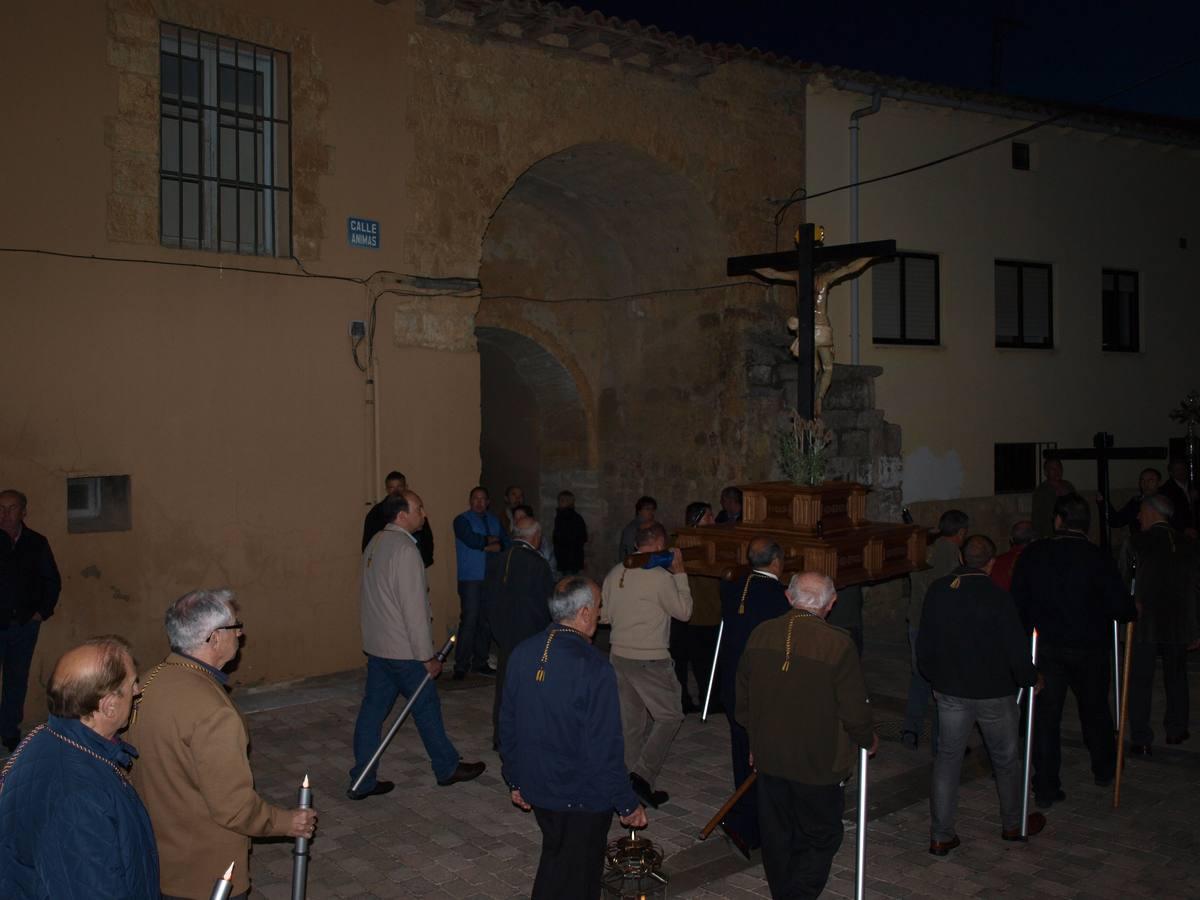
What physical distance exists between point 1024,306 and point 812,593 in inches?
503

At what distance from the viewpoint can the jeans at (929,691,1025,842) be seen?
20.5 feet

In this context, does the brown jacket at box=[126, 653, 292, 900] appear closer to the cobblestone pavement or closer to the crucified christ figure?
the cobblestone pavement

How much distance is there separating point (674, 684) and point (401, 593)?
6.11 ft

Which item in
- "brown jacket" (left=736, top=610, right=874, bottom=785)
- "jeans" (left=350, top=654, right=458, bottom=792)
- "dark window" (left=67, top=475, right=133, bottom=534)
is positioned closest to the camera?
"brown jacket" (left=736, top=610, right=874, bottom=785)

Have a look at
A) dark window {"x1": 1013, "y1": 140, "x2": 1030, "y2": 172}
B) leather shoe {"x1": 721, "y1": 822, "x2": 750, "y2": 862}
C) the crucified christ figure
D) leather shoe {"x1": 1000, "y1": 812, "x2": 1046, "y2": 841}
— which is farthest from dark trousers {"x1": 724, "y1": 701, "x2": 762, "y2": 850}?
dark window {"x1": 1013, "y1": 140, "x2": 1030, "y2": 172}

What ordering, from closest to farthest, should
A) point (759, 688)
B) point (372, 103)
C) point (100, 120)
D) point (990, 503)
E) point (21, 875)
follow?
point (21, 875) < point (759, 688) < point (100, 120) < point (372, 103) < point (990, 503)

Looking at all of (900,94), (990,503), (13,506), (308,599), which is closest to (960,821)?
(308,599)

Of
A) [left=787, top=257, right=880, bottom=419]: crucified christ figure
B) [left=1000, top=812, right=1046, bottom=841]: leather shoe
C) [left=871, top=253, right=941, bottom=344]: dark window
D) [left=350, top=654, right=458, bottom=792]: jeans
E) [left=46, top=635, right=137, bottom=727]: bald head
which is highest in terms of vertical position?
[left=871, top=253, right=941, bottom=344]: dark window

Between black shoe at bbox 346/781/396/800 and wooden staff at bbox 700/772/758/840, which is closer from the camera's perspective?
wooden staff at bbox 700/772/758/840

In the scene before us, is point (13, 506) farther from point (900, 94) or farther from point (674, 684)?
point (900, 94)

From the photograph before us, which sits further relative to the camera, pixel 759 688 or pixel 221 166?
pixel 221 166

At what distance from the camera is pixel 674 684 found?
7152 mm

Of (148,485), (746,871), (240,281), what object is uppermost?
(240,281)

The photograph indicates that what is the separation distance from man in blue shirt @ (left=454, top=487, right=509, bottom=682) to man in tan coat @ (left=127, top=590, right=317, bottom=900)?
6.51 meters
